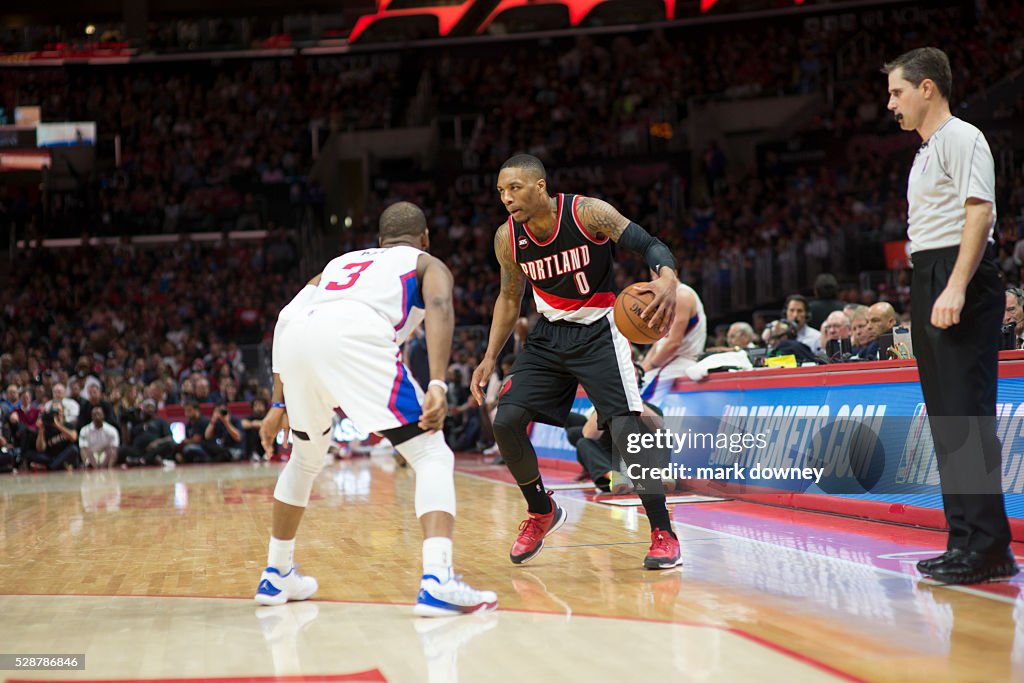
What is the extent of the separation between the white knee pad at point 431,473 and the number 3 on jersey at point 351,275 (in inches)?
28.4

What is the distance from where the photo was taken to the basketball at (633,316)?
5219 millimetres

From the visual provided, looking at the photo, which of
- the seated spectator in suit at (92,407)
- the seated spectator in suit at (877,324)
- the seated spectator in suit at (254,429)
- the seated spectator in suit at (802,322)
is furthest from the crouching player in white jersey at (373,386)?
the seated spectator in suit at (92,407)

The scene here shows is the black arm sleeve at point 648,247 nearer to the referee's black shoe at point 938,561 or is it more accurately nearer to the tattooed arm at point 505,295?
the tattooed arm at point 505,295

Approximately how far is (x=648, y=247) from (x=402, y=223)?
125 centimetres

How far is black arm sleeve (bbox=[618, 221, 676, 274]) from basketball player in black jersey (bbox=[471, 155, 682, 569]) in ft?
0.04

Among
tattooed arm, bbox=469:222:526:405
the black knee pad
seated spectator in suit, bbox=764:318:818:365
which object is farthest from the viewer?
seated spectator in suit, bbox=764:318:818:365

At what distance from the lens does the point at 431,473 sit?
423 centimetres

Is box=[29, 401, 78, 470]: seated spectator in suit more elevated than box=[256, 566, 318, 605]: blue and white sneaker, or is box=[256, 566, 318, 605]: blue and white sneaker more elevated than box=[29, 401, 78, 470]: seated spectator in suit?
box=[256, 566, 318, 605]: blue and white sneaker

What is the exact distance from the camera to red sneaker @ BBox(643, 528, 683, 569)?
5125 mm

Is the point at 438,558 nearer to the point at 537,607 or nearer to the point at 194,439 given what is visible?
the point at 537,607

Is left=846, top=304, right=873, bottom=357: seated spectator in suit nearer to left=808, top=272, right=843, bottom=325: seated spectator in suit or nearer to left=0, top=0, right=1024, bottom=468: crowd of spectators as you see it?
left=808, top=272, right=843, bottom=325: seated spectator in suit

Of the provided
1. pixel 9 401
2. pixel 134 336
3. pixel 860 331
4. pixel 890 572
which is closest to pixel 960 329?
pixel 890 572

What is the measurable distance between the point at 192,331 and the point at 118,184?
7002 millimetres

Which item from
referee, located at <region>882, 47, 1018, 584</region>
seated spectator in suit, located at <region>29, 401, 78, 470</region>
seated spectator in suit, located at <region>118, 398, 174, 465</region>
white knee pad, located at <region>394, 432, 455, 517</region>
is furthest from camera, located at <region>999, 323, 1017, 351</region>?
seated spectator in suit, located at <region>29, 401, 78, 470</region>
